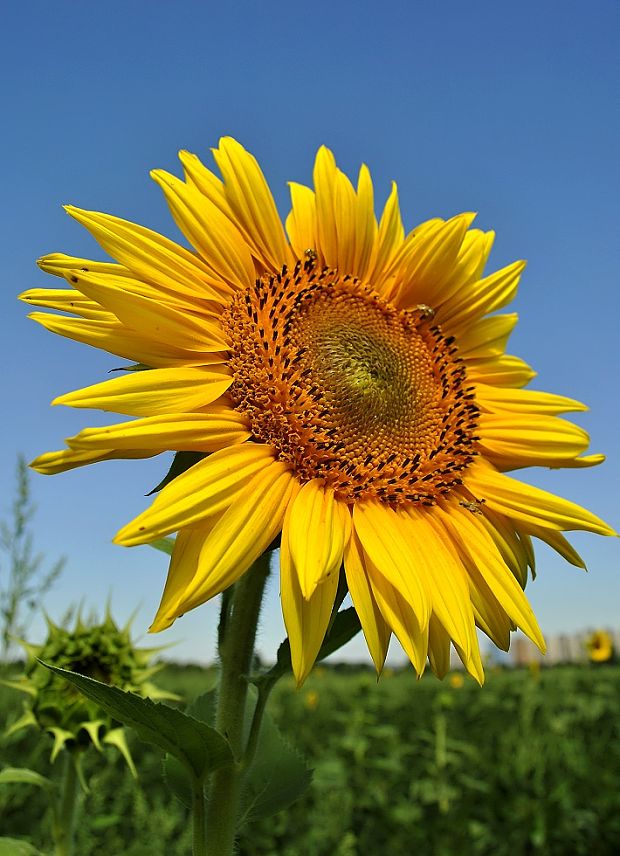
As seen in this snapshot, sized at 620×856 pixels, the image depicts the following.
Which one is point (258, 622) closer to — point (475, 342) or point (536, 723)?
point (475, 342)

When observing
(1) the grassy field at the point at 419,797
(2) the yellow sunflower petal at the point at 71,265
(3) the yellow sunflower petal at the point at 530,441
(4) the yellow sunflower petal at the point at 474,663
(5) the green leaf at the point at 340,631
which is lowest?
(1) the grassy field at the point at 419,797

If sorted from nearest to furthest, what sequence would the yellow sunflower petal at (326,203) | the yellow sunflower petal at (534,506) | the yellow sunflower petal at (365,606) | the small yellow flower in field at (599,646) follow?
the yellow sunflower petal at (365,606) < the yellow sunflower petal at (534,506) < the yellow sunflower petal at (326,203) < the small yellow flower in field at (599,646)

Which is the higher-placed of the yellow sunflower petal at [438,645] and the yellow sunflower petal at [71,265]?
the yellow sunflower petal at [71,265]

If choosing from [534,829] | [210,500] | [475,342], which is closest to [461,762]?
[534,829]

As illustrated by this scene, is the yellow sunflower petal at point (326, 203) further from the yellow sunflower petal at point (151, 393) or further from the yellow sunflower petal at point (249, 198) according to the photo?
the yellow sunflower petal at point (151, 393)

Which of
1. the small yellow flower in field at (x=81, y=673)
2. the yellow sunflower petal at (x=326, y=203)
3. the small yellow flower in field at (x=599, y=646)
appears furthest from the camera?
the small yellow flower in field at (x=599, y=646)

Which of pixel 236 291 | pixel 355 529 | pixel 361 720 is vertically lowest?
pixel 361 720

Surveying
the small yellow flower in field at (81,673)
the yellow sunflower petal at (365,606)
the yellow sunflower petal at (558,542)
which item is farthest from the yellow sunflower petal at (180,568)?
the small yellow flower in field at (81,673)
